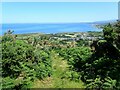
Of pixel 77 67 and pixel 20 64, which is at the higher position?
pixel 20 64

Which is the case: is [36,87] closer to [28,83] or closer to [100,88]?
[28,83]

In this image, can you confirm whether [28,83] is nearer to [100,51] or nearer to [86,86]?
[86,86]

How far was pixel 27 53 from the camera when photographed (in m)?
29.5

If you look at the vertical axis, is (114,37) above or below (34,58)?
above

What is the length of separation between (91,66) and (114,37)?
3.68 m

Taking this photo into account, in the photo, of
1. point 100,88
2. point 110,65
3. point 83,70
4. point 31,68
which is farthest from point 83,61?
point 100,88

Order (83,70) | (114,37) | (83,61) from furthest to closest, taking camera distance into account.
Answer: (83,61) → (83,70) → (114,37)

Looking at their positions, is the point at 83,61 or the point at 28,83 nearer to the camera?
the point at 28,83

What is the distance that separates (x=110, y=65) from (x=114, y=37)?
2738 mm

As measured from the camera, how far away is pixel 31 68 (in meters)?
27.5

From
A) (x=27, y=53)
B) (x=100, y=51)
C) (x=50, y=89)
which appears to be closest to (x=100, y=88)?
(x=50, y=89)

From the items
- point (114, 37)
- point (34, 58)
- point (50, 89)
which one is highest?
point (114, 37)

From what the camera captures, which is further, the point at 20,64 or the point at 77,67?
the point at 77,67

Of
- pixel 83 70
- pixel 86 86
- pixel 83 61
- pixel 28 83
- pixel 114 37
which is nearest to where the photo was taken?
pixel 28 83
